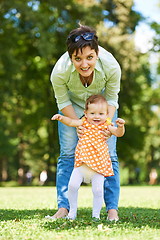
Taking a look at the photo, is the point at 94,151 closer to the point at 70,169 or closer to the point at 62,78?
the point at 70,169

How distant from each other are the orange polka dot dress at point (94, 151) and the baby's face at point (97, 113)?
7 cm

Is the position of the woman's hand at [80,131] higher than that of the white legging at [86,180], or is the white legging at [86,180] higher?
the woman's hand at [80,131]

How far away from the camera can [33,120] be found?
25.7 meters

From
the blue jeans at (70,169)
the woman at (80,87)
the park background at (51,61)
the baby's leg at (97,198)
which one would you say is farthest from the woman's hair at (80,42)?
the park background at (51,61)

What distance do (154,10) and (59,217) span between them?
21.6 m

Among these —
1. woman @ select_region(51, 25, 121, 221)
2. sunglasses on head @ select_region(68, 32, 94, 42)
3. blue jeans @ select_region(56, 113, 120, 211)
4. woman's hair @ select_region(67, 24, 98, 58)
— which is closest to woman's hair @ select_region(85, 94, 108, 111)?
woman @ select_region(51, 25, 121, 221)

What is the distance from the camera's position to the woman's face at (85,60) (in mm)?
4098

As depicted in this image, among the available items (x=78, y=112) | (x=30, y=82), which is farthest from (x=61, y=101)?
(x=30, y=82)

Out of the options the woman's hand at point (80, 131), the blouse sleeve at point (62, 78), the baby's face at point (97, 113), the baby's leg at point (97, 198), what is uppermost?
the blouse sleeve at point (62, 78)

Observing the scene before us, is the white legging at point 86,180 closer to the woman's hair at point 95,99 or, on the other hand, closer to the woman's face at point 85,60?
the woman's hair at point 95,99

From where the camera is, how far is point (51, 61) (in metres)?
23.3

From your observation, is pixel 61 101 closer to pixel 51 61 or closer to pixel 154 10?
pixel 51 61

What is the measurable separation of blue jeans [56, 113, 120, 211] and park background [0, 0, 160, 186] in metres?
13.1

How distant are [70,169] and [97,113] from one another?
2.60ft
